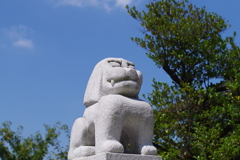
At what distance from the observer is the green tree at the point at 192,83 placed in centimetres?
772

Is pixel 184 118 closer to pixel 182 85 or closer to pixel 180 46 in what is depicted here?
pixel 182 85

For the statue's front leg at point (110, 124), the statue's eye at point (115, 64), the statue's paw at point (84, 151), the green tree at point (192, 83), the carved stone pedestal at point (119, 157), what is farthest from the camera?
the green tree at point (192, 83)

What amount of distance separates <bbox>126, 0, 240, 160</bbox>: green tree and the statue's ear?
3753 millimetres

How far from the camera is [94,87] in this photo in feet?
13.4

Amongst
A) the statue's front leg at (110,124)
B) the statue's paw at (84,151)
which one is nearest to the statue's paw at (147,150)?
the statue's front leg at (110,124)

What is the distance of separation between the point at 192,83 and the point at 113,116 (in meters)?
5.33

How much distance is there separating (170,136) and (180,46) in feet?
7.76

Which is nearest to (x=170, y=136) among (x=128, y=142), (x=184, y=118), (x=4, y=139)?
(x=184, y=118)

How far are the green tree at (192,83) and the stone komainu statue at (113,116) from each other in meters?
3.71

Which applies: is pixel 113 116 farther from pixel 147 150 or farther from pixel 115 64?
pixel 115 64

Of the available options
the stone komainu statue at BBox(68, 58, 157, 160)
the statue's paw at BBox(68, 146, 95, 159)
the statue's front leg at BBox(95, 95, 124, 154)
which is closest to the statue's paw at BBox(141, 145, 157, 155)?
the stone komainu statue at BBox(68, 58, 157, 160)

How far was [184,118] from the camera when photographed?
26.8 feet

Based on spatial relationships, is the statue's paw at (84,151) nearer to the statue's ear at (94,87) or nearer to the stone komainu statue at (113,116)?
the stone komainu statue at (113,116)

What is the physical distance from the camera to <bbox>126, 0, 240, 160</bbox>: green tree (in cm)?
772
